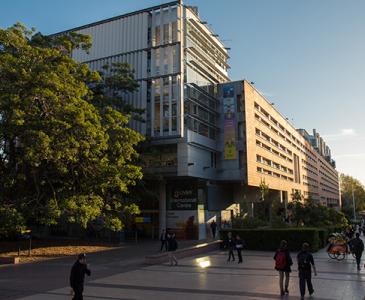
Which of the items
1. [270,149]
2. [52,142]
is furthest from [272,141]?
[52,142]

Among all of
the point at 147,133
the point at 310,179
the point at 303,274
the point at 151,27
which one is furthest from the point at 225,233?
the point at 310,179

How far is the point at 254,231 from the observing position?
92.1 ft

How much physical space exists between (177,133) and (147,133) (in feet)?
10.6

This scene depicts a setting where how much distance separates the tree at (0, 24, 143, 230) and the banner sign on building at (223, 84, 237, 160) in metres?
19.4

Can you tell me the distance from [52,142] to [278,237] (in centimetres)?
1570

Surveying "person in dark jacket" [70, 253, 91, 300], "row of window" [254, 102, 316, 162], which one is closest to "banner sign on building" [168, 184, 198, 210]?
"row of window" [254, 102, 316, 162]

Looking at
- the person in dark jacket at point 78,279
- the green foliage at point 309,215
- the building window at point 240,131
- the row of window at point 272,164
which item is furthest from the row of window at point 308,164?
the person in dark jacket at point 78,279

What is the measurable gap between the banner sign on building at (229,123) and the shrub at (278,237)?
636 inches

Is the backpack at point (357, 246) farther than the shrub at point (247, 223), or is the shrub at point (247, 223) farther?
the shrub at point (247, 223)

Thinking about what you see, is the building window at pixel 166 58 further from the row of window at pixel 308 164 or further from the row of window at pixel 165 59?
the row of window at pixel 308 164

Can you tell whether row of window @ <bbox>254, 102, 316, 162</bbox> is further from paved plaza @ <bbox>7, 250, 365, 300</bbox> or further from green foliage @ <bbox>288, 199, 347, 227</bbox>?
paved plaza @ <bbox>7, 250, 365, 300</bbox>

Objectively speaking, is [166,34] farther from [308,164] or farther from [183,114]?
[308,164]

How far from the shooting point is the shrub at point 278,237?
86.2ft

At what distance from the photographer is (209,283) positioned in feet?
45.8
